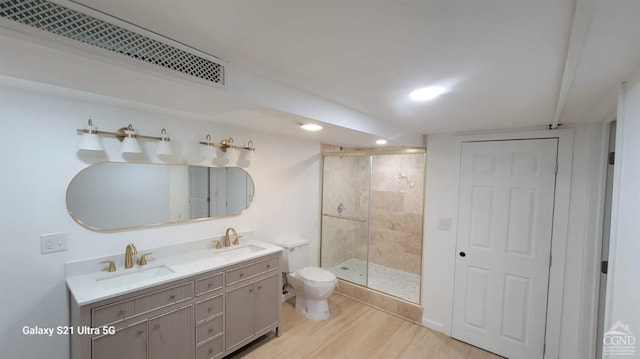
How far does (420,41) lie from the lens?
→ 3.19 feet

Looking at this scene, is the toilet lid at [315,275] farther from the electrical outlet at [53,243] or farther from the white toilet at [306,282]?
the electrical outlet at [53,243]

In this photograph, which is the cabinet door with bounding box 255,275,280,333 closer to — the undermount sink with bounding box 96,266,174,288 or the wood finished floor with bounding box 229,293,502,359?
the wood finished floor with bounding box 229,293,502,359

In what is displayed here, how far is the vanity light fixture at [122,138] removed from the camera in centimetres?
180

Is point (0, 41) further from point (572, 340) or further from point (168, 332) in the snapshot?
point (572, 340)

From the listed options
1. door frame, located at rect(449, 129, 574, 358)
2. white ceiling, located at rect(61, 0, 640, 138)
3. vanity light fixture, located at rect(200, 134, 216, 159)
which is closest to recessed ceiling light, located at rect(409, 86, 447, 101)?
white ceiling, located at rect(61, 0, 640, 138)

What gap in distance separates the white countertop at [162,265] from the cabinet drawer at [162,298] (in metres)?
0.08

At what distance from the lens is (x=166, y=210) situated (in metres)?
2.30

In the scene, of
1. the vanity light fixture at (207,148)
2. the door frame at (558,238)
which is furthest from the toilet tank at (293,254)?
the door frame at (558,238)

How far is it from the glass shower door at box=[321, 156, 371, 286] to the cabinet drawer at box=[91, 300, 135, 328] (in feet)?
8.20

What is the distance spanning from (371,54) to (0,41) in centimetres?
123

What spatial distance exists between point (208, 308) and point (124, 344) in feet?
1.79

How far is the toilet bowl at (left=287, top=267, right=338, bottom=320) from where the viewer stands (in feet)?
9.56

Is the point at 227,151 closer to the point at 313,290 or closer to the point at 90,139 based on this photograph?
the point at 90,139

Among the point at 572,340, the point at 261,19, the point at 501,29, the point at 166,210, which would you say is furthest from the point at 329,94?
the point at 572,340
